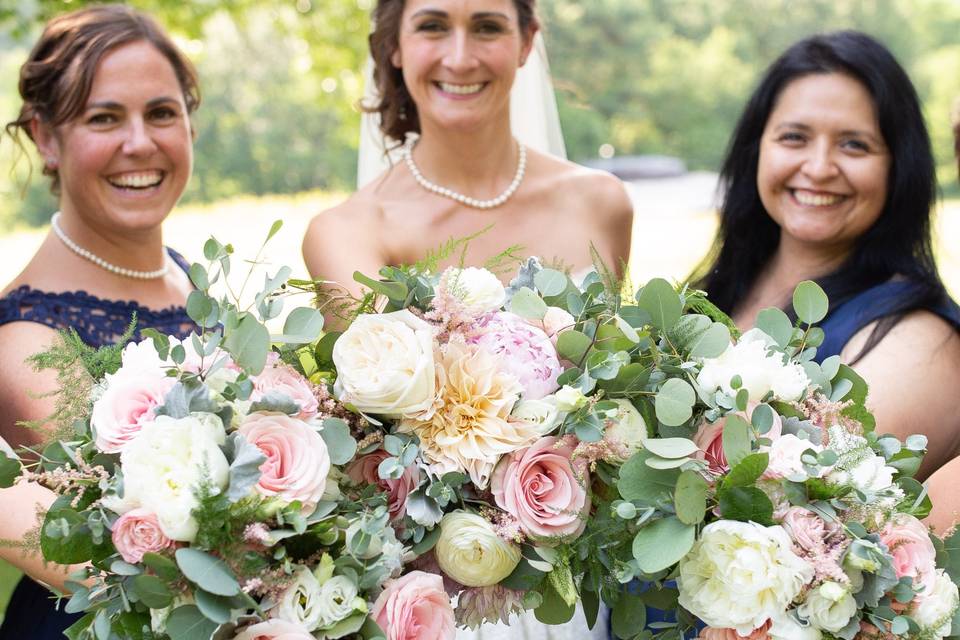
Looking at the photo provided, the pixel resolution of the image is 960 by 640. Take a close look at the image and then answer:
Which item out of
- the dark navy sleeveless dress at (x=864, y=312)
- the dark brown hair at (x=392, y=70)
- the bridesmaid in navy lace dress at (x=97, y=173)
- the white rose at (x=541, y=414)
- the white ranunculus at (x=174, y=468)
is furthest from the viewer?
the dark brown hair at (x=392, y=70)

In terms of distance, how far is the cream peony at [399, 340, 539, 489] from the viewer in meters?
1.54

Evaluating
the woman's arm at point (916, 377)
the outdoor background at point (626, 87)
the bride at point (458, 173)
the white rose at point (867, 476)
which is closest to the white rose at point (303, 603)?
the white rose at point (867, 476)

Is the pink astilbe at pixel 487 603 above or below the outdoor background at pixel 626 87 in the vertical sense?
above

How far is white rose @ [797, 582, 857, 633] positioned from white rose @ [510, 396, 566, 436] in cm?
44

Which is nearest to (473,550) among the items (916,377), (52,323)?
(916,377)

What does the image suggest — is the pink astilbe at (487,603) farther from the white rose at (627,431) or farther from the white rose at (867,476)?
the white rose at (867,476)

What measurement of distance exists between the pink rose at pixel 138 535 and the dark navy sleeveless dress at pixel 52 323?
1367 millimetres

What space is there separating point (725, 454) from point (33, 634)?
2.18 m

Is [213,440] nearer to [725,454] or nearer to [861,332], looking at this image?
[725,454]

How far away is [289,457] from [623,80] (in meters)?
33.7

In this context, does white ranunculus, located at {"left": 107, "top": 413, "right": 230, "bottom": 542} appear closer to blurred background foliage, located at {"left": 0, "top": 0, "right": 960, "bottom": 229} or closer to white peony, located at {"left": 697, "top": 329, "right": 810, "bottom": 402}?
white peony, located at {"left": 697, "top": 329, "right": 810, "bottom": 402}

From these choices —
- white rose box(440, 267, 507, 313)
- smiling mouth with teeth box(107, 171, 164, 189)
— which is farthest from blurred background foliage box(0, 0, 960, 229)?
white rose box(440, 267, 507, 313)

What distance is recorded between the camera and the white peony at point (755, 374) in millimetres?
1575

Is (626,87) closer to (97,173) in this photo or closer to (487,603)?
(97,173)
